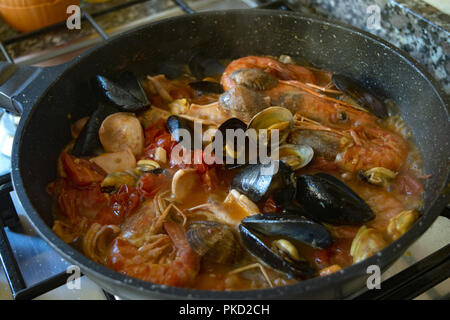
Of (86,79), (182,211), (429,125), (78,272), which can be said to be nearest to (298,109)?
(429,125)

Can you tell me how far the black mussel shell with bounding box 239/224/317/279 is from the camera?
1336 millimetres

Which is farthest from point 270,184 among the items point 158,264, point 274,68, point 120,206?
point 274,68

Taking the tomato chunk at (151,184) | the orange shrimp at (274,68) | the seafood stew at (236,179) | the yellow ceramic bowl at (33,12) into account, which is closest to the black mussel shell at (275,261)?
the seafood stew at (236,179)

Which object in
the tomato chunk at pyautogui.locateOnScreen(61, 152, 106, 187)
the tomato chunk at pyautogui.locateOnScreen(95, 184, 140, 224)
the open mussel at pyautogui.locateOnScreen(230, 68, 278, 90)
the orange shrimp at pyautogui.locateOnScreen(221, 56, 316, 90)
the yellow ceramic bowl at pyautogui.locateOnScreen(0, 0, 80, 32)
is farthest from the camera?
the yellow ceramic bowl at pyautogui.locateOnScreen(0, 0, 80, 32)

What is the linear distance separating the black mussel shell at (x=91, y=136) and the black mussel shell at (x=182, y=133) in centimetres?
25

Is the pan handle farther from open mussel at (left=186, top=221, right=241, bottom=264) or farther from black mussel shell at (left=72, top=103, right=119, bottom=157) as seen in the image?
open mussel at (left=186, top=221, right=241, bottom=264)

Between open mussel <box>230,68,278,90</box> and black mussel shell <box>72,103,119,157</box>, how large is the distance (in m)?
0.55

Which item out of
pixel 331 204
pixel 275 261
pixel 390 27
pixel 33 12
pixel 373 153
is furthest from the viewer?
pixel 33 12

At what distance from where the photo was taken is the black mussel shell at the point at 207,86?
6.70 ft

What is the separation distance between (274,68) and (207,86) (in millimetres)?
328

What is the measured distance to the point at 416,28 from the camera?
193 cm

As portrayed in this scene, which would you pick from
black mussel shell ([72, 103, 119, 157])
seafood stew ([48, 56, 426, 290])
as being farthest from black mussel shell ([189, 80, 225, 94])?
black mussel shell ([72, 103, 119, 157])

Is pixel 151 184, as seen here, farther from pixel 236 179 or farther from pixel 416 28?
pixel 416 28
